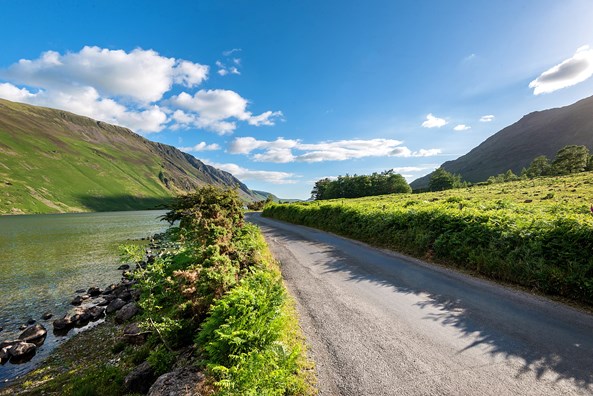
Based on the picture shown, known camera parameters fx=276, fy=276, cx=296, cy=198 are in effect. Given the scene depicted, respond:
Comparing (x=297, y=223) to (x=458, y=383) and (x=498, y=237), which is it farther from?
(x=458, y=383)

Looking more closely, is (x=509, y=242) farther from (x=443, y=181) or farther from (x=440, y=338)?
(x=443, y=181)

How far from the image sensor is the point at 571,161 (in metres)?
84.1

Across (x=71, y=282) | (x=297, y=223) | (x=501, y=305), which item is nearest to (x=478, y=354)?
Result: (x=501, y=305)

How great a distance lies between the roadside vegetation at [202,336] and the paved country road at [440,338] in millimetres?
983

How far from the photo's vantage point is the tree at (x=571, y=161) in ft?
270

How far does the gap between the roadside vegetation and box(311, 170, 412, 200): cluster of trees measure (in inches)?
4171

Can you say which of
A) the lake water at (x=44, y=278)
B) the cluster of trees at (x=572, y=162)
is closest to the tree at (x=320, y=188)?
the cluster of trees at (x=572, y=162)

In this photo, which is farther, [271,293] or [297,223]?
[297,223]

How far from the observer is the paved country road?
5.33 meters

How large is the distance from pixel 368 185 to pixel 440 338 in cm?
11089

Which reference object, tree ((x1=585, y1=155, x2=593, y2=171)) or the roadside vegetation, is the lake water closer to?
the roadside vegetation

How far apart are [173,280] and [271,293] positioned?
123 inches

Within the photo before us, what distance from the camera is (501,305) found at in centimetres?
884

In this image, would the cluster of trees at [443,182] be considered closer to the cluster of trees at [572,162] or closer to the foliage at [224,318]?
the cluster of trees at [572,162]
